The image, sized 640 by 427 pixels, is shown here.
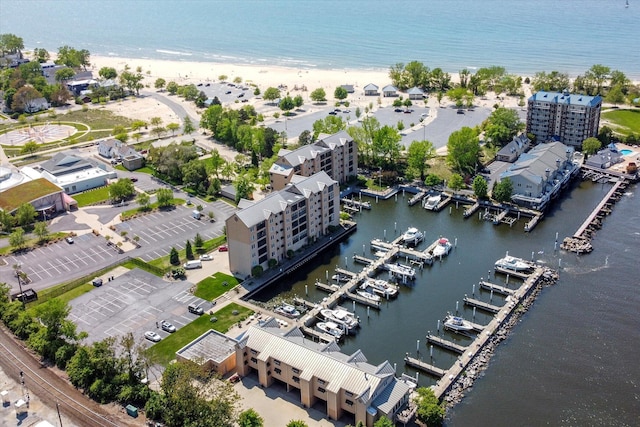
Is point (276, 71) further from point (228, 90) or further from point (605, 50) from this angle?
point (605, 50)

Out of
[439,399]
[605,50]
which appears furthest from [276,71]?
[439,399]

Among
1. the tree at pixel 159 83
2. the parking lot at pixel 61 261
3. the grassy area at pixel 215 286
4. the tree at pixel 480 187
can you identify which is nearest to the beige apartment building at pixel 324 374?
the grassy area at pixel 215 286

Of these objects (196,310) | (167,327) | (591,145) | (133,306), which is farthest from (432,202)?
(133,306)

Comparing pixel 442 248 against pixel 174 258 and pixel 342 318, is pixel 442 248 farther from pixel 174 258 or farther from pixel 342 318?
pixel 174 258

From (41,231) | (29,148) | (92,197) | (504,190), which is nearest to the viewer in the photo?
(41,231)

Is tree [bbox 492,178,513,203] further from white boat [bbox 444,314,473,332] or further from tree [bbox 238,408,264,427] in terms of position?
tree [bbox 238,408,264,427]

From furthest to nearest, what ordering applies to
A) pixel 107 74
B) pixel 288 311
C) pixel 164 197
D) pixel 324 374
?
1. pixel 107 74
2. pixel 164 197
3. pixel 288 311
4. pixel 324 374

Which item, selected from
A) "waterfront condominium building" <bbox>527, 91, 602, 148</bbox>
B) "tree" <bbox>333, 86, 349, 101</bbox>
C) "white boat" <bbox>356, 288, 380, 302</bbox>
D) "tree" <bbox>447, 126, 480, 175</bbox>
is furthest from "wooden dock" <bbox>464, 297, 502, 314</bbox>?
"tree" <bbox>333, 86, 349, 101</bbox>
